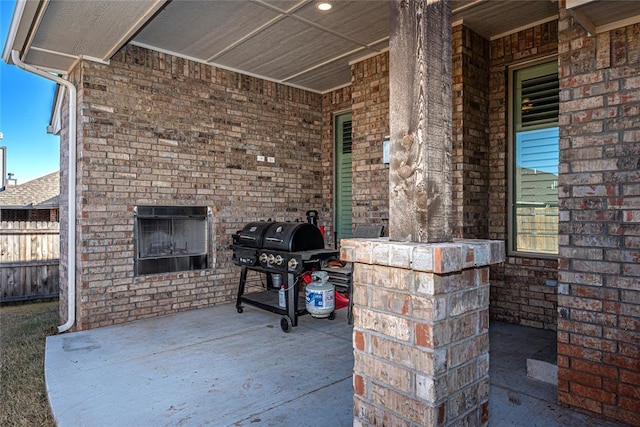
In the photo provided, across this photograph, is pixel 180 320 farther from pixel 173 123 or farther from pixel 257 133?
pixel 257 133

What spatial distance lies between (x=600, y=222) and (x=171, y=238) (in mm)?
4401

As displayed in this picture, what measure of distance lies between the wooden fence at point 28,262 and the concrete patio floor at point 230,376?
3.24 meters

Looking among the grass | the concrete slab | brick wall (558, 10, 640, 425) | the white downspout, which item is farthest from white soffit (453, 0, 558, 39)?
the grass

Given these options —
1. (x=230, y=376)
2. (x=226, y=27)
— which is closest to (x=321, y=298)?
(x=230, y=376)

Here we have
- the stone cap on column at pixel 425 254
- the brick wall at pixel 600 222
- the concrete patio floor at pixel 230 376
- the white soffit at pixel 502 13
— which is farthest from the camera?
the white soffit at pixel 502 13

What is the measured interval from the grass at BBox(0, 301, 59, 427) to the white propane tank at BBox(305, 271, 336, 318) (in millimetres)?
2381

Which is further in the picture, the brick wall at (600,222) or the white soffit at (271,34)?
the white soffit at (271,34)

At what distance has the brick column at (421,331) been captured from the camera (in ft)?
4.02

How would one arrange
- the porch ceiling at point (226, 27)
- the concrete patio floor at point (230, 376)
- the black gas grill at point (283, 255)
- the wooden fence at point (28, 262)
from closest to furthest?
the concrete patio floor at point (230, 376) < the porch ceiling at point (226, 27) < the black gas grill at point (283, 255) < the wooden fence at point (28, 262)

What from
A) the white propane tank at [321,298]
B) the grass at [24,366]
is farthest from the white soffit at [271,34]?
the grass at [24,366]

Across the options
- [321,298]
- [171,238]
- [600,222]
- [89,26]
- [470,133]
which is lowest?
[321,298]

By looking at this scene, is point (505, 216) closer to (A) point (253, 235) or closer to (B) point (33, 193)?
(A) point (253, 235)

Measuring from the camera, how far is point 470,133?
4203 mm

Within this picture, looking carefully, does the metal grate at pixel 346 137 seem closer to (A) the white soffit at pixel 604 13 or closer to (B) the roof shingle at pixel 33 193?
(A) the white soffit at pixel 604 13
